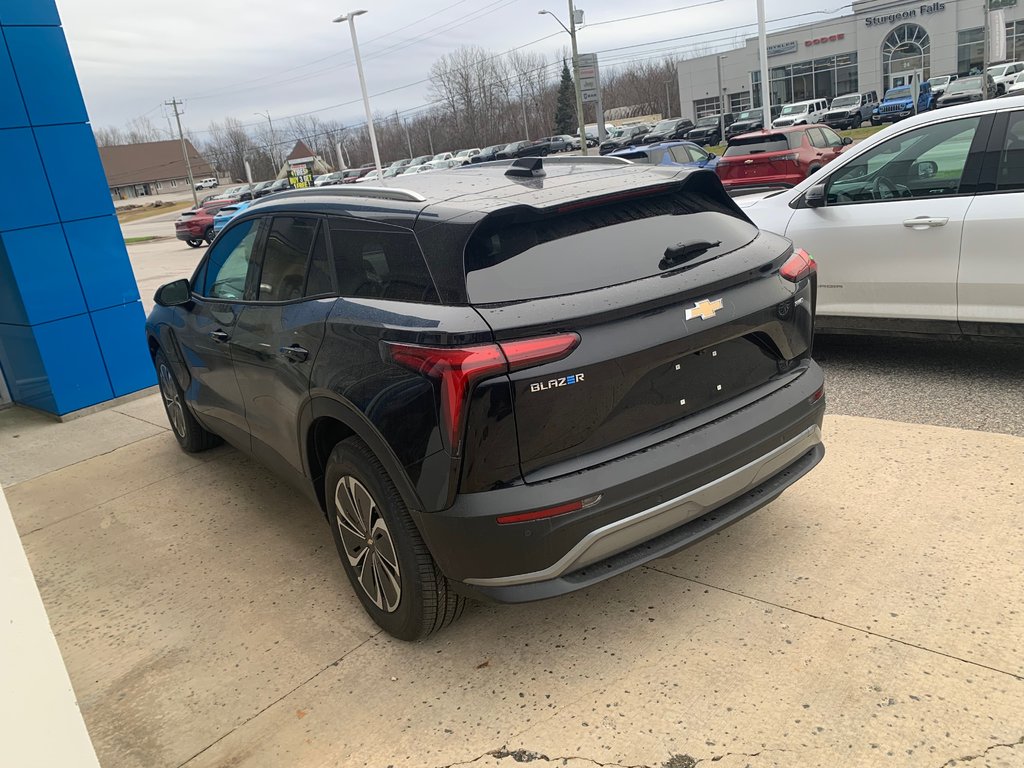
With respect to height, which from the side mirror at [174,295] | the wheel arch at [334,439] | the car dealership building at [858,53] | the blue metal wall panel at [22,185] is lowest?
the wheel arch at [334,439]

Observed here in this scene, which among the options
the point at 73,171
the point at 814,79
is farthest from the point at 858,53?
the point at 73,171

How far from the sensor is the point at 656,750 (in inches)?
94.2

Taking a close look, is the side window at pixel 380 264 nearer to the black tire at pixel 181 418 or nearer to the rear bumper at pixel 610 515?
the rear bumper at pixel 610 515

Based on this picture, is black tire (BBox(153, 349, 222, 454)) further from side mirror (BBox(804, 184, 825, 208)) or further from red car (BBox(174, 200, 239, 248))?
red car (BBox(174, 200, 239, 248))

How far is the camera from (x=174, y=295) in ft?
15.0

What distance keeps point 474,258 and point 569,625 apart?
1.51 m

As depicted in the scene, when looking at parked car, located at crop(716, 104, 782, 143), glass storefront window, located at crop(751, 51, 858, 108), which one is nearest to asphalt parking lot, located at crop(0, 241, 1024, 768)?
parked car, located at crop(716, 104, 782, 143)

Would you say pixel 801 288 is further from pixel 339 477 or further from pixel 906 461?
pixel 339 477

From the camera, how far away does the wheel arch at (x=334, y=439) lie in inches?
105

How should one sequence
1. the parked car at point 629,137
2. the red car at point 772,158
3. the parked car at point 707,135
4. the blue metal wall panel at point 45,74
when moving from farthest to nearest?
the parked car at point 707,135 → the parked car at point 629,137 → the red car at point 772,158 → the blue metal wall panel at point 45,74

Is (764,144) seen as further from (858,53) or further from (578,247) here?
(858,53)

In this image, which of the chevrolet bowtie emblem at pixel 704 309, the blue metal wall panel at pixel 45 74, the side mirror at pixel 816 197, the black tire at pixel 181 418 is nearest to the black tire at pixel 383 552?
the chevrolet bowtie emblem at pixel 704 309

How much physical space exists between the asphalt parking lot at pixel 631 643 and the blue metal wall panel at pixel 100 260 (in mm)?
3022

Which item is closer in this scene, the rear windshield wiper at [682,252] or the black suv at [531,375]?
the black suv at [531,375]
